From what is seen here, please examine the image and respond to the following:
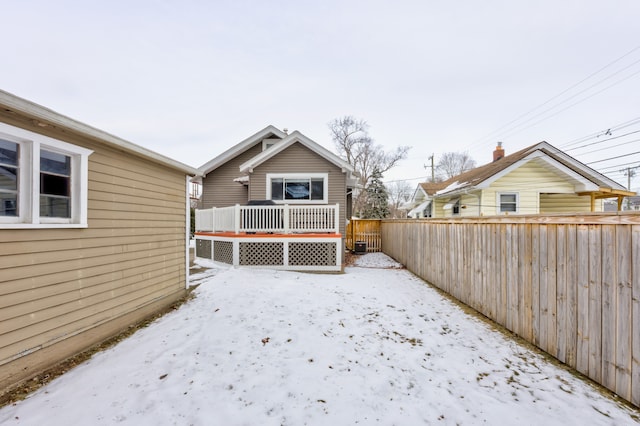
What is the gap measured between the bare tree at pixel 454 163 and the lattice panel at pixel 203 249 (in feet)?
133

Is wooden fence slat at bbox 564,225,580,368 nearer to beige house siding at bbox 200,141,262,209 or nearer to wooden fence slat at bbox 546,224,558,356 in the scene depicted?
wooden fence slat at bbox 546,224,558,356

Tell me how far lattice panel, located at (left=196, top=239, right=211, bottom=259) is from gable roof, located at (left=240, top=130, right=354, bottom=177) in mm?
3308

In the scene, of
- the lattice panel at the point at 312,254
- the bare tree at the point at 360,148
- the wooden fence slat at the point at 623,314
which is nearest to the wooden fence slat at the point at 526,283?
the wooden fence slat at the point at 623,314

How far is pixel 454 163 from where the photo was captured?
136ft

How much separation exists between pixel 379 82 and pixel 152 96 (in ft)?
41.4

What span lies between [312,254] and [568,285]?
6138 millimetres

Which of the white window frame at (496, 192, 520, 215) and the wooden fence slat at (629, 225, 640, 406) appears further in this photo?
the white window frame at (496, 192, 520, 215)

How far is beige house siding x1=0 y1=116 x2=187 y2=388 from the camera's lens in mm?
2697

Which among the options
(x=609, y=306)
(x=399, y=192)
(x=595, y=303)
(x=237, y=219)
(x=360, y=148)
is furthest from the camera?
(x=399, y=192)

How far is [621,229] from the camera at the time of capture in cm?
244

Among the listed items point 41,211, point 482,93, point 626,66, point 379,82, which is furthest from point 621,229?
point 482,93

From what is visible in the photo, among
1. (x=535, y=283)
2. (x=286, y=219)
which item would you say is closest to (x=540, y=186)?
(x=535, y=283)

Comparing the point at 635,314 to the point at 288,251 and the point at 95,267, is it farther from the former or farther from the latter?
the point at 288,251

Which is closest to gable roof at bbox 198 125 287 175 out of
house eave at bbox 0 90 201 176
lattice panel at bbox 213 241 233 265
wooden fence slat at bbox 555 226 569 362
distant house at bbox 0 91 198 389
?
lattice panel at bbox 213 241 233 265
